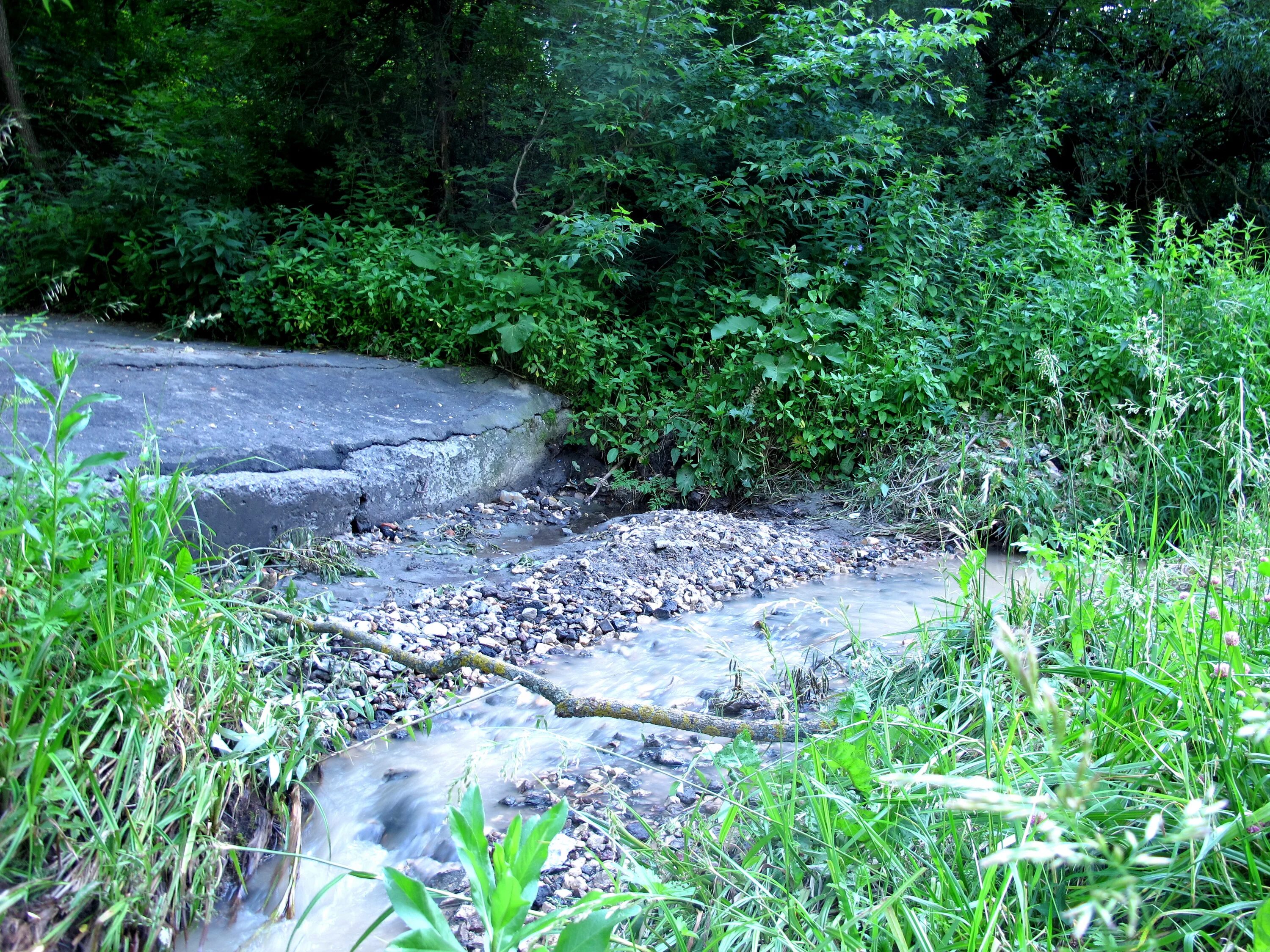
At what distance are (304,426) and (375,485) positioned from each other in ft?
1.51

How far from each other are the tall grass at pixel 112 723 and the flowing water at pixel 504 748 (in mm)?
153

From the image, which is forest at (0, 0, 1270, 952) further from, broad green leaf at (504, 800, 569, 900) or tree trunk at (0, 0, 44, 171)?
tree trunk at (0, 0, 44, 171)

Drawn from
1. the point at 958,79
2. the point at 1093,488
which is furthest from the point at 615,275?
the point at 958,79

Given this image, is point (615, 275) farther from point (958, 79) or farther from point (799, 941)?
point (799, 941)

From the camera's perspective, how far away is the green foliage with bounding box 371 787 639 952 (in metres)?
1.13

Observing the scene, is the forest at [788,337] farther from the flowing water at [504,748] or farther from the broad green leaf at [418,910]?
the flowing water at [504,748]

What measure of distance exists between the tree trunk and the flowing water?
8.85m

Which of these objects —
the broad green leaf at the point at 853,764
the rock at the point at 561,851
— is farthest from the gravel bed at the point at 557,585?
the broad green leaf at the point at 853,764

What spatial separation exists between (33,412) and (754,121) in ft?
14.6

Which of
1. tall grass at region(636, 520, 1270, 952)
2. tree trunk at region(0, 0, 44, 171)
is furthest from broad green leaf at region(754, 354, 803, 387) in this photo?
tree trunk at region(0, 0, 44, 171)

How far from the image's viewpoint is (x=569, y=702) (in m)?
2.39

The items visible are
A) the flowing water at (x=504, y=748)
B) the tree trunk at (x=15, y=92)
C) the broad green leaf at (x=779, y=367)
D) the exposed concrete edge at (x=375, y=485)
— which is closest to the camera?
the flowing water at (x=504, y=748)

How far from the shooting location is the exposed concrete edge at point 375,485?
368cm

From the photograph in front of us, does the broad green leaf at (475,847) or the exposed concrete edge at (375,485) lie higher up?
the broad green leaf at (475,847)
